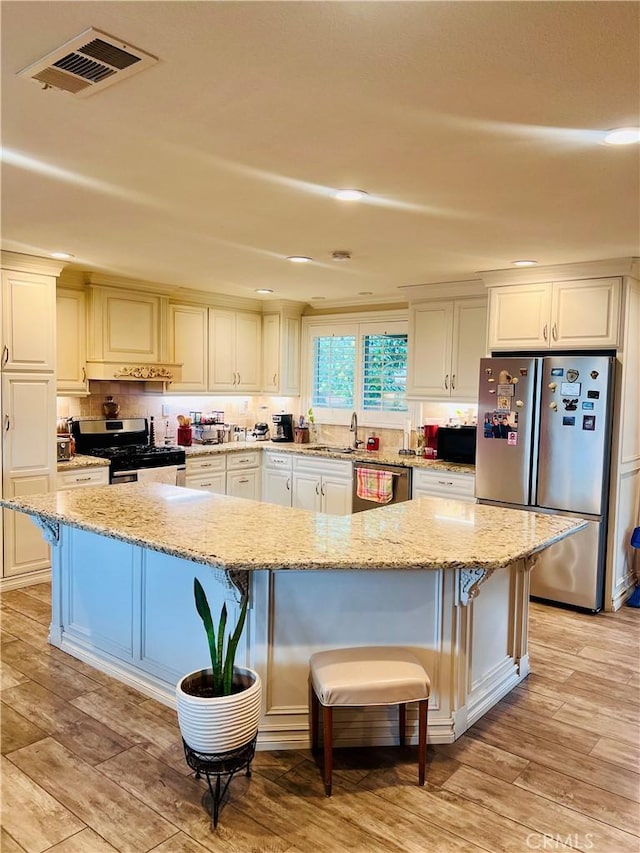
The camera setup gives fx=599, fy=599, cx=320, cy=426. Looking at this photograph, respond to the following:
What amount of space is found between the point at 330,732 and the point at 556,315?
332 cm

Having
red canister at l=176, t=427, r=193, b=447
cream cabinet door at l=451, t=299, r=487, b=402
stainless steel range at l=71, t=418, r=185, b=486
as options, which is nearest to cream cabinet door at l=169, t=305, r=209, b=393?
red canister at l=176, t=427, r=193, b=447

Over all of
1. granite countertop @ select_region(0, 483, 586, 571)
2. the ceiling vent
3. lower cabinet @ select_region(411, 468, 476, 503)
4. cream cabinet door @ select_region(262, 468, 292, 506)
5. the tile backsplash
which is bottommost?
cream cabinet door @ select_region(262, 468, 292, 506)

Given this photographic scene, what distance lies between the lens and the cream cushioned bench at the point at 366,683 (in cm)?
218

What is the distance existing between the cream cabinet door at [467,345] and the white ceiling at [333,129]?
3.90 ft

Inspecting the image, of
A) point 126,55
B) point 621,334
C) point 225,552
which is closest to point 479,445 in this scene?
point 621,334

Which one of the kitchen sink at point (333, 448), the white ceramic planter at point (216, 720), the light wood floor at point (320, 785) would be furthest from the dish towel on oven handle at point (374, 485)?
the white ceramic planter at point (216, 720)

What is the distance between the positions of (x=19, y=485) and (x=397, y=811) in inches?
137

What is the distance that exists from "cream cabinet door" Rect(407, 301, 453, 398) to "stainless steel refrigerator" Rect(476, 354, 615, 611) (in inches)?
25.0

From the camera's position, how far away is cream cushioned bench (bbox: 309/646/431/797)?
218 centimetres

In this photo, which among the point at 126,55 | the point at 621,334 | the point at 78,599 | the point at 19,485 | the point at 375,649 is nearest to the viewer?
the point at 126,55

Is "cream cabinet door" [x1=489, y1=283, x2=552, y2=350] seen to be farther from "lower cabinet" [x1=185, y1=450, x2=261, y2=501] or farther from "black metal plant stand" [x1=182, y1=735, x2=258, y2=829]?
"black metal plant stand" [x1=182, y1=735, x2=258, y2=829]

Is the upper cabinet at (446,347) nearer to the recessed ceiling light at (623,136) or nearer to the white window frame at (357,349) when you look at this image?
the white window frame at (357,349)

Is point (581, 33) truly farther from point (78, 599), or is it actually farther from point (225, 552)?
point (78, 599)

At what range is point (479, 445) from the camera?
464cm
